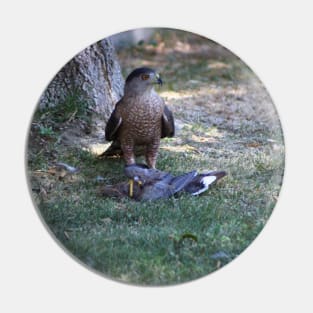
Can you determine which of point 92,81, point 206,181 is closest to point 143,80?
point 92,81

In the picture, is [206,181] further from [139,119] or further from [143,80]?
[143,80]

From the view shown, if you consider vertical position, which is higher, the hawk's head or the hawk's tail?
the hawk's head

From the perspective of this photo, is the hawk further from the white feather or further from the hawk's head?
the white feather

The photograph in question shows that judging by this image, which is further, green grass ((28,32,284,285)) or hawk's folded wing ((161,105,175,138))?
hawk's folded wing ((161,105,175,138))

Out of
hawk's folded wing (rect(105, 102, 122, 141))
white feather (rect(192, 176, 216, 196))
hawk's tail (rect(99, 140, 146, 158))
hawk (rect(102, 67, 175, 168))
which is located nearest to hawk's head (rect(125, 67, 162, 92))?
hawk (rect(102, 67, 175, 168))

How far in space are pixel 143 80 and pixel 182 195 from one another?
28.1 inches

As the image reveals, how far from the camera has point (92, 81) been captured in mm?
4473

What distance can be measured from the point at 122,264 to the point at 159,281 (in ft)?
0.72

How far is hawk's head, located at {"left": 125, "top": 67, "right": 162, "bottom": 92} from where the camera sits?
4203 millimetres

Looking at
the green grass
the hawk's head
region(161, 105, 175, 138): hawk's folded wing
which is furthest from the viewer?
region(161, 105, 175, 138): hawk's folded wing

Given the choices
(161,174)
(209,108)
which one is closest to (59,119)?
(161,174)

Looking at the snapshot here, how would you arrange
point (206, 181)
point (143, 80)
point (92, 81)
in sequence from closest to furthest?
point (143, 80), point (206, 181), point (92, 81)

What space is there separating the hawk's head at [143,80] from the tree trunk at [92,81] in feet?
0.78

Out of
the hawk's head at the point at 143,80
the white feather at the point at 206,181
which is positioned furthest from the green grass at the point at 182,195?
the hawk's head at the point at 143,80
